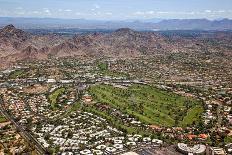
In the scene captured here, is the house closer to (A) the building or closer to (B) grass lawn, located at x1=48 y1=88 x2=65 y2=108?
(A) the building

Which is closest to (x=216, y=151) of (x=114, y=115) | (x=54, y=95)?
(x=114, y=115)

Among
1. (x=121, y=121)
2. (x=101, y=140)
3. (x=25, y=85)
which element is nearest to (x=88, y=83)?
(x=25, y=85)

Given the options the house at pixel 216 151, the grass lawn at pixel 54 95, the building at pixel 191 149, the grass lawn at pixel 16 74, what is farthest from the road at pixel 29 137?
the grass lawn at pixel 16 74

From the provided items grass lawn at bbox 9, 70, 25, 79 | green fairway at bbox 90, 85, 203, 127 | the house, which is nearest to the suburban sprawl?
green fairway at bbox 90, 85, 203, 127

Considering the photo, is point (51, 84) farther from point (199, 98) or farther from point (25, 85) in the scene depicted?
point (199, 98)

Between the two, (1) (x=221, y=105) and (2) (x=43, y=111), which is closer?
(2) (x=43, y=111)

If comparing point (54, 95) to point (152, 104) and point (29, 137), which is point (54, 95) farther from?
point (29, 137)

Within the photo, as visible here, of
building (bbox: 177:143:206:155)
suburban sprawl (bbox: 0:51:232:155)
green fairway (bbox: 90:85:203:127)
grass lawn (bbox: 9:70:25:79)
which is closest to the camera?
building (bbox: 177:143:206:155)

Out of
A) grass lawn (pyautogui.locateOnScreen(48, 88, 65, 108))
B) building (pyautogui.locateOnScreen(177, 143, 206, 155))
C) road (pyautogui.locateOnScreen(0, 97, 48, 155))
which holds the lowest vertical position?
road (pyautogui.locateOnScreen(0, 97, 48, 155))
